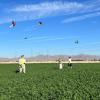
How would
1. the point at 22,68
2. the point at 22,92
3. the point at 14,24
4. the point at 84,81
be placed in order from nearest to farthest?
the point at 22,92 → the point at 84,81 → the point at 14,24 → the point at 22,68

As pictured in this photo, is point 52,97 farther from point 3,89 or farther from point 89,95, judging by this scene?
point 3,89

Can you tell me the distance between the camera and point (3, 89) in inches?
975

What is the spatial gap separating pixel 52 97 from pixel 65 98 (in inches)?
41.6

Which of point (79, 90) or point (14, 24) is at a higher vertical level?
point (14, 24)

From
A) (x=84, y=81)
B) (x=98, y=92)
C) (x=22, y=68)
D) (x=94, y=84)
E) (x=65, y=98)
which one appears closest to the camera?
(x=65, y=98)

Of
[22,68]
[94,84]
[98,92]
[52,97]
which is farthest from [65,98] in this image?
[22,68]

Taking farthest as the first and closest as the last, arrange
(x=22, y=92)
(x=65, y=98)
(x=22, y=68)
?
(x=22, y=68), (x=22, y=92), (x=65, y=98)

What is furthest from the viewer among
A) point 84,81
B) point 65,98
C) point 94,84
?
point 84,81

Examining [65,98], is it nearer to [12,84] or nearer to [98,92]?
[98,92]

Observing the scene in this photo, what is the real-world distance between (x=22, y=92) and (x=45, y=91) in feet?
4.47

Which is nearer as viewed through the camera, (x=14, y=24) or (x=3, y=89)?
(x=3, y=89)

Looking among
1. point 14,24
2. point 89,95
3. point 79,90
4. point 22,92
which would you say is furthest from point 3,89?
point 14,24

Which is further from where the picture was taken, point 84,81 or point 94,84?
point 84,81

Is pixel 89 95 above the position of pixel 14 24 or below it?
below
